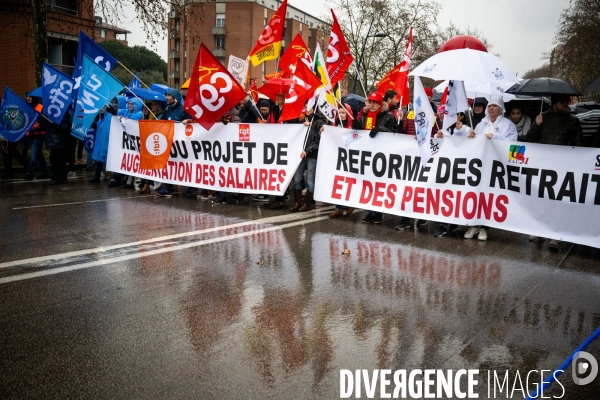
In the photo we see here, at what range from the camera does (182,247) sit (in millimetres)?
7270

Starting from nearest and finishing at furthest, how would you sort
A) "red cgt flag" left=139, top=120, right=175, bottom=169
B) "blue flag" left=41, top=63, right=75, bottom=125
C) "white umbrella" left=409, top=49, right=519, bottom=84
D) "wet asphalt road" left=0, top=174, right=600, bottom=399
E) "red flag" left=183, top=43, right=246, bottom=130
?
"wet asphalt road" left=0, top=174, right=600, bottom=399, "white umbrella" left=409, top=49, right=519, bottom=84, "red flag" left=183, top=43, right=246, bottom=130, "red cgt flag" left=139, top=120, right=175, bottom=169, "blue flag" left=41, top=63, right=75, bottom=125

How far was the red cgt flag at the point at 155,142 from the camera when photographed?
1177cm

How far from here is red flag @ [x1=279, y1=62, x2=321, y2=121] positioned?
32.6 ft

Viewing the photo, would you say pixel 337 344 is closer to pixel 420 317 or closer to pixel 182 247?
pixel 420 317

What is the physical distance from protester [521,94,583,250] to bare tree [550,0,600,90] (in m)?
33.5

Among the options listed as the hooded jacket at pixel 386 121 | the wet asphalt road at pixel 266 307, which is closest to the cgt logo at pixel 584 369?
the wet asphalt road at pixel 266 307

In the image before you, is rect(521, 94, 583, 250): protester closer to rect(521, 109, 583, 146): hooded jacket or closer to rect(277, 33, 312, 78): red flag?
rect(521, 109, 583, 146): hooded jacket

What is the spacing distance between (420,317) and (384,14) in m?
42.5

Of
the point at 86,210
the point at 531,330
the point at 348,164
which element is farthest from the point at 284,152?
the point at 531,330

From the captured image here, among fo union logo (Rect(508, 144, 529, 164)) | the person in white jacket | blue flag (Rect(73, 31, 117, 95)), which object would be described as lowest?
fo union logo (Rect(508, 144, 529, 164))

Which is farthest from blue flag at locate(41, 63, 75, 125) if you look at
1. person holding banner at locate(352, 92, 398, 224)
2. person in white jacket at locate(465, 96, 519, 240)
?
person in white jacket at locate(465, 96, 519, 240)

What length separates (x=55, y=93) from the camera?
42.7 feet

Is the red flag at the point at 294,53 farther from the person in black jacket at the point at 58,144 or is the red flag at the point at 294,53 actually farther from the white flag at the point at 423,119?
the person in black jacket at the point at 58,144

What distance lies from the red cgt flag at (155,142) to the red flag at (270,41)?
2409mm
